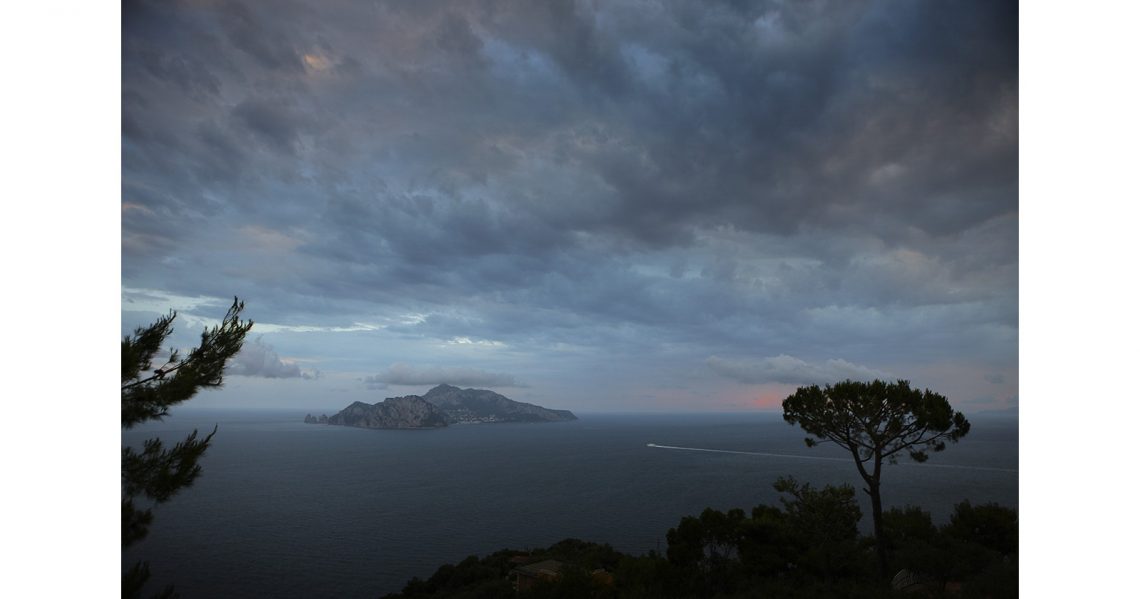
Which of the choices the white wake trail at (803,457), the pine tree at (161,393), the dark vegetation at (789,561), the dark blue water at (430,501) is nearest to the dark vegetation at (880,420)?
the dark vegetation at (789,561)

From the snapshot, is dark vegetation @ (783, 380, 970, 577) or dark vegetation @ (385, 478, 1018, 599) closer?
dark vegetation @ (385, 478, 1018, 599)

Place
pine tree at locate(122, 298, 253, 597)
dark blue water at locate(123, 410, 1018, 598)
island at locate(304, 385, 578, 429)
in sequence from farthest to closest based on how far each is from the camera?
1. island at locate(304, 385, 578, 429)
2. dark blue water at locate(123, 410, 1018, 598)
3. pine tree at locate(122, 298, 253, 597)

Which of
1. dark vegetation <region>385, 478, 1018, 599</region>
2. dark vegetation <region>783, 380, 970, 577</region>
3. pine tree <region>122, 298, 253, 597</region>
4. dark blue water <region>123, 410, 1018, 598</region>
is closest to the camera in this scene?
pine tree <region>122, 298, 253, 597</region>

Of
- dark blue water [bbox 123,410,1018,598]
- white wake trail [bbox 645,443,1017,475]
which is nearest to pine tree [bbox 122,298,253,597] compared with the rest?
dark blue water [bbox 123,410,1018,598]

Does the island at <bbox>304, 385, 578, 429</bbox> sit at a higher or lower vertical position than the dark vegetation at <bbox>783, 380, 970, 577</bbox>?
lower

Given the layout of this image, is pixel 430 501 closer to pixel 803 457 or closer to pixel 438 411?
pixel 803 457

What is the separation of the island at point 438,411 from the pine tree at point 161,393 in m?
91.9

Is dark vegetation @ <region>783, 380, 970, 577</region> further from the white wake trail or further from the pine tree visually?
the white wake trail

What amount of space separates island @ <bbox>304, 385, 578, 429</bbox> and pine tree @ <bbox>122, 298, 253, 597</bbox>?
301ft

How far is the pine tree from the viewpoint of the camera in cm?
331

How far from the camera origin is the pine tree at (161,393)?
10.8ft
